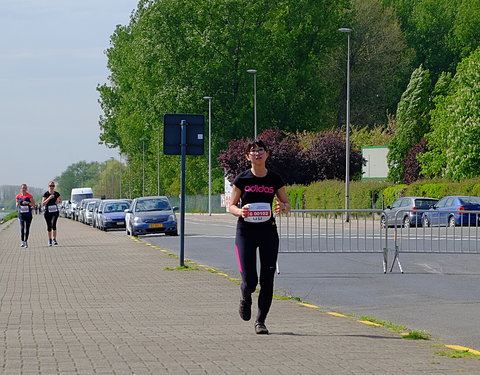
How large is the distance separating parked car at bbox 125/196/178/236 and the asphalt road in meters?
11.1

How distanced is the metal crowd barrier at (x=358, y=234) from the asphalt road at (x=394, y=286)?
31cm

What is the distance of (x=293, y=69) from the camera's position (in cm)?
8388

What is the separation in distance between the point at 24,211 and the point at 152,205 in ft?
31.2

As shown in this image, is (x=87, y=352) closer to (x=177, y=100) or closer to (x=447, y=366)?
(x=447, y=366)

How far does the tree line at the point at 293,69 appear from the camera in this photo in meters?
77.0

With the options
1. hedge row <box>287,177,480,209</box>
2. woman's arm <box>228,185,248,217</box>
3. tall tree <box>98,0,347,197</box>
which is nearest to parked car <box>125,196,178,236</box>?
hedge row <box>287,177,480,209</box>

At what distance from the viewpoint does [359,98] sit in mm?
87438

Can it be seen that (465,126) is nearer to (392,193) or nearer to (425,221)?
(392,193)

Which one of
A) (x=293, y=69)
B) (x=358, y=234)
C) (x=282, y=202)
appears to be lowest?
(x=358, y=234)

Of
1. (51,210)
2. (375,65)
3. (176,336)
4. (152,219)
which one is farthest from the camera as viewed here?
(375,65)

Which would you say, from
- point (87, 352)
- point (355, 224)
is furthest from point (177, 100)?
point (87, 352)

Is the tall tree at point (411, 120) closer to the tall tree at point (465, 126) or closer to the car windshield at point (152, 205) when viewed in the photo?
the tall tree at point (465, 126)

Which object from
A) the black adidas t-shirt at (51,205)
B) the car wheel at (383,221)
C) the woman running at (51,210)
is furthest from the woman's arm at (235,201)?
the black adidas t-shirt at (51,205)

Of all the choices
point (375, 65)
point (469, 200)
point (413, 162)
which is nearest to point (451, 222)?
point (469, 200)
